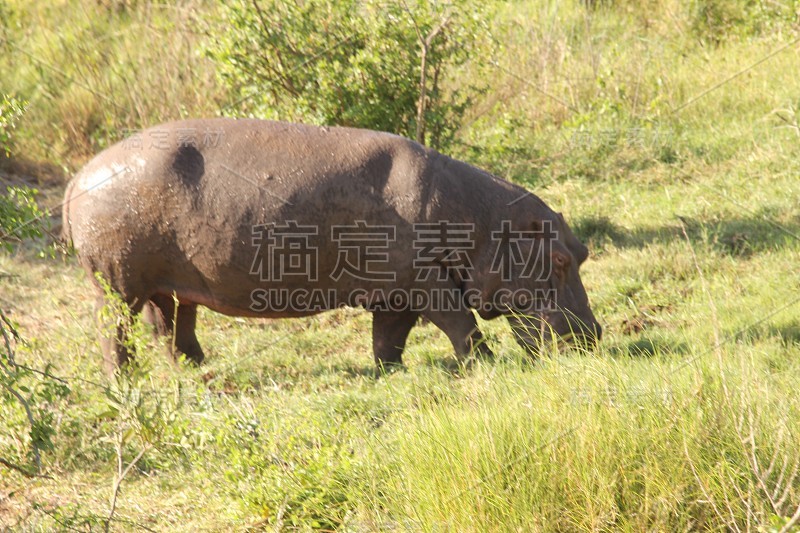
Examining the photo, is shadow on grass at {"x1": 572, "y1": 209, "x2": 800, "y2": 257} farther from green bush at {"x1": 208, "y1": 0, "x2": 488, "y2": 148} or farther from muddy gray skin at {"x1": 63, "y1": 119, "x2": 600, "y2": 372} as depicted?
muddy gray skin at {"x1": 63, "y1": 119, "x2": 600, "y2": 372}

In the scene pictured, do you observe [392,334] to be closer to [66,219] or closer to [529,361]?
[529,361]

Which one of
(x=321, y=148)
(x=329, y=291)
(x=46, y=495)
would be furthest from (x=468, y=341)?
(x=46, y=495)

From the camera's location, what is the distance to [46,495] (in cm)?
540

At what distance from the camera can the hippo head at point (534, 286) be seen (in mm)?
6789

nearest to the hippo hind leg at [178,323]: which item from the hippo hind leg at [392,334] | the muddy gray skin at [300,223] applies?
the muddy gray skin at [300,223]

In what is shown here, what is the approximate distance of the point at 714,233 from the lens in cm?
872

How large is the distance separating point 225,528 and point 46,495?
1159mm

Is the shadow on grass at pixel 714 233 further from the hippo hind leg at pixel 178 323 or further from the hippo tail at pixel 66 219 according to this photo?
the hippo tail at pixel 66 219

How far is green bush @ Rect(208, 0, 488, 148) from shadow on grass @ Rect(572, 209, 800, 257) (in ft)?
5.61

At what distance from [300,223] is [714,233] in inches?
158

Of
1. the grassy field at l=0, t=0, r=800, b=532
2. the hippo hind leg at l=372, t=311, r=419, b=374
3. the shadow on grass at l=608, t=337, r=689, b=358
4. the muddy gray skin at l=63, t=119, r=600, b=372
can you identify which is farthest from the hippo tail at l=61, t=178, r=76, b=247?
the shadow on grass at l=608, t=337, r=689, b=358

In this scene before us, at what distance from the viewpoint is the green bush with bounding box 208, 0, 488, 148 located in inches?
340

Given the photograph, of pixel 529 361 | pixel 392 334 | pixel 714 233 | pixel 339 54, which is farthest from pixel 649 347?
pixel 339 54

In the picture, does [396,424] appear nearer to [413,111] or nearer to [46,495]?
[46,495]
